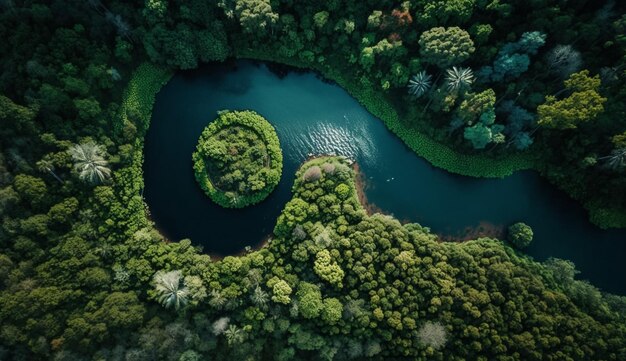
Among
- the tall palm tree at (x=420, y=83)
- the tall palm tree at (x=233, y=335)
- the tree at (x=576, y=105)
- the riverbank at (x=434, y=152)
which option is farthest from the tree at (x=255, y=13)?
the tall palm tree at (x=233, y=335)

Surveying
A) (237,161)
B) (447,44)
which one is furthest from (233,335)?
(447,44)

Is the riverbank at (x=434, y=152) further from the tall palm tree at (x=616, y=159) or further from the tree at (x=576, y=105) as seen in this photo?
the tree at (x=576, y=105)

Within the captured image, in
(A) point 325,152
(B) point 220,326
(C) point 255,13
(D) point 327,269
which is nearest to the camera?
(B) point 220,326

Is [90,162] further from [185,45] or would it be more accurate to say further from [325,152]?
[325,152]

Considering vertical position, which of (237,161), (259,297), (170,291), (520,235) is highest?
(520,235)

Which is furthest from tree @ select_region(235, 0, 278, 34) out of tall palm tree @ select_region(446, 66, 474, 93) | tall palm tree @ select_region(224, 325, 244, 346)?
tall palm tree @ select_region(224, 325, 244, 346)
